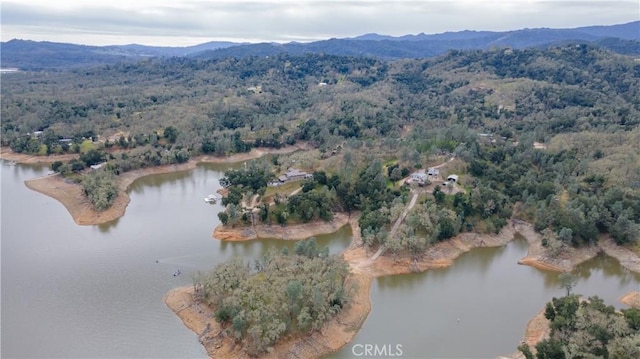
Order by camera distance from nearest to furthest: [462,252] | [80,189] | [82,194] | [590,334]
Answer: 1. [590,334]
2. [462,252]
3. [82,194]
4. [80,189]

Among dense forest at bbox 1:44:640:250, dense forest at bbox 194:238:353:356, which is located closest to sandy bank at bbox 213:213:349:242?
dense forest at bbox 1:44:640:250

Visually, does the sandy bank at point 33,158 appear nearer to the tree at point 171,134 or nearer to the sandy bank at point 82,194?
the sandy bank at point 82,194

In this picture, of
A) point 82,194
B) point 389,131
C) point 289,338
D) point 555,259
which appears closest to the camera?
point 289,338

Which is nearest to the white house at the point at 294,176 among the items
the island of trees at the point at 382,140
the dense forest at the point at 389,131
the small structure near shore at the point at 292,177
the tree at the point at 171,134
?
the small structure near shore at the point at 292,177

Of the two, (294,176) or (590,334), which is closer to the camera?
(590,334)

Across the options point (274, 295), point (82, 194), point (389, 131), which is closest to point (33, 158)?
point (82, 194)

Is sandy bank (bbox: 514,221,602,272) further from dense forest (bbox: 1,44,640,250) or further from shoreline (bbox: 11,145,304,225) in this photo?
shoreline (bbox: 11,145,304,225)

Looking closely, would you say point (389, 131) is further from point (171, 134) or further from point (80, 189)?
point (80, 189)
